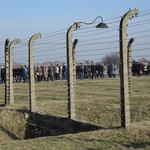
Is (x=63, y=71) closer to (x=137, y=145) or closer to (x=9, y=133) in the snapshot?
(x=9, y=133)

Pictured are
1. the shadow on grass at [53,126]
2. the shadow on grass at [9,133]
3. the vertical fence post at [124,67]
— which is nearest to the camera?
the vertical fence post at [124,67]

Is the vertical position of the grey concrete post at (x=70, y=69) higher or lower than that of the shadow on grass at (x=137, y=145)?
higher

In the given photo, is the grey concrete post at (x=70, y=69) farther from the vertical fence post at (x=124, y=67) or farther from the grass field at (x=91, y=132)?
the vertical fence post at (x=124, y=67)

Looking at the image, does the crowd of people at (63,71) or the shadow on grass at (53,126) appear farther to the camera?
the crowd of people at (63,71)

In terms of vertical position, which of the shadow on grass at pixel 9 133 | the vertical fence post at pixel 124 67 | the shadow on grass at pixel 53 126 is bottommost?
the shadow on grass at pixel 9 133

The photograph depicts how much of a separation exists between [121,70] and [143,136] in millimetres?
1595

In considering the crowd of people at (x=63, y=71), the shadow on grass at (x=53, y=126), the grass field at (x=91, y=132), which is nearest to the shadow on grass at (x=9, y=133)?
the grass field at (x=91, y=132)

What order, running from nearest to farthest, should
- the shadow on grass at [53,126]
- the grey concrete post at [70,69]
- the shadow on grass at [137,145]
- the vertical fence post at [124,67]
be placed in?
1. the shadow on grass at [137,145]
2. the vertical fence post at [124,67]
3. the shadow on grass at [53,126]
4. the grey concrete post at [70,69]

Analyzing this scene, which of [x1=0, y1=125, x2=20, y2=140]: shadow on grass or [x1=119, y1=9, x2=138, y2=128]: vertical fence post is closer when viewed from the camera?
[x1=119, y1=9, x2=138, y2=128]: vertical fence post

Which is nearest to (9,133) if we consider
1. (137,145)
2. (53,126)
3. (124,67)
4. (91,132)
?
(53,126)

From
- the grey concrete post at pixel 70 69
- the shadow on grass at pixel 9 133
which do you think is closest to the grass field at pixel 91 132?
the shadow on grass at pixel 9 133

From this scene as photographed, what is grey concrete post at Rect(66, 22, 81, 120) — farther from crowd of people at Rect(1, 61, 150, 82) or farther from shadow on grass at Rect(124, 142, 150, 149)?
crowd of people at Rect(1, 61, 150, 82)

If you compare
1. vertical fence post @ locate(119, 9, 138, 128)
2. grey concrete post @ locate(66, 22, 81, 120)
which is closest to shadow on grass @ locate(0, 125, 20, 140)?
grey concrete post @ locate(66, 22, 81, 120)

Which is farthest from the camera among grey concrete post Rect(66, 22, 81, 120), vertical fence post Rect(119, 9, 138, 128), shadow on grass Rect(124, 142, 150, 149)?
grey concrete post Rect(66, 22, 81, 120)
